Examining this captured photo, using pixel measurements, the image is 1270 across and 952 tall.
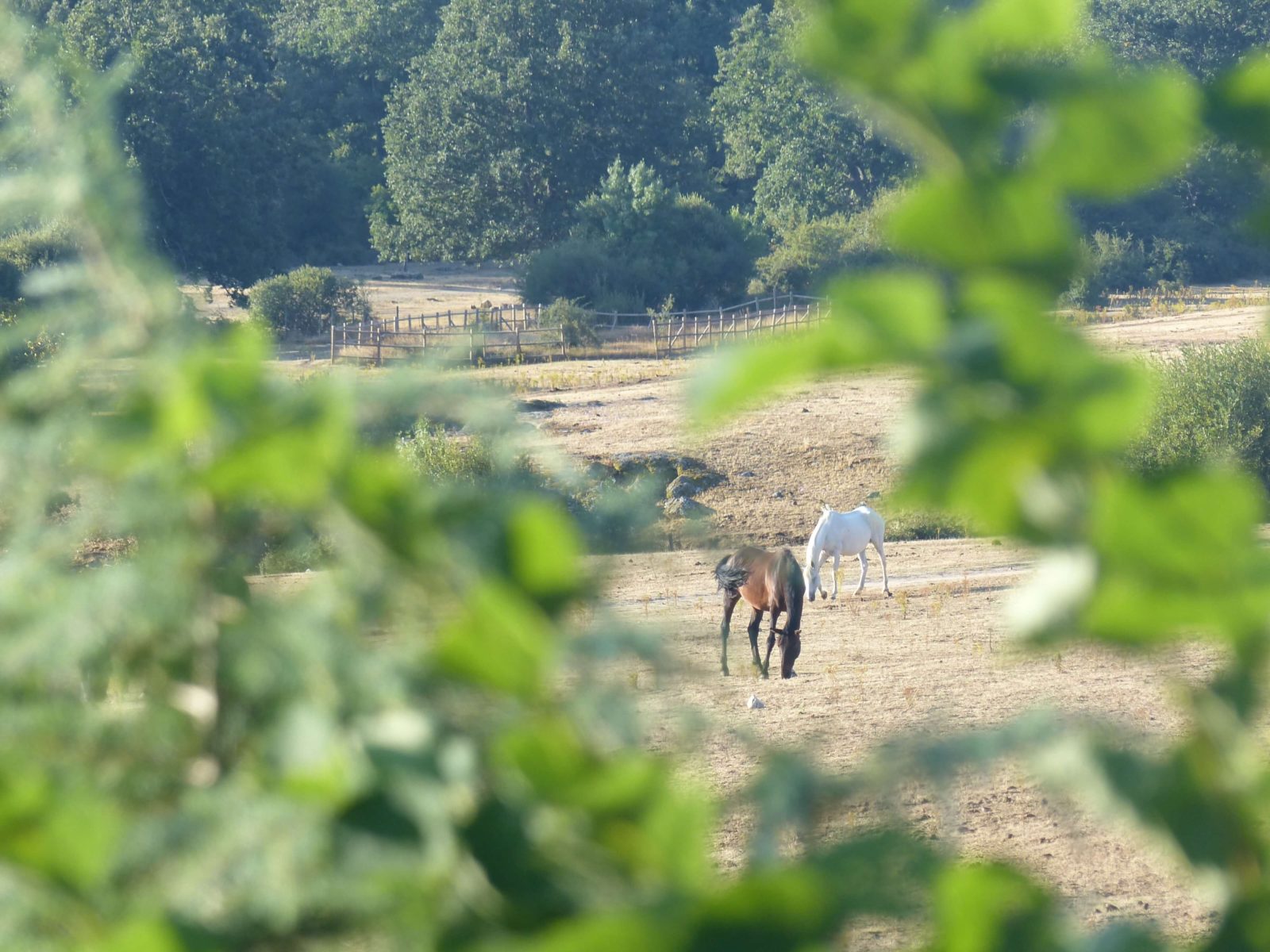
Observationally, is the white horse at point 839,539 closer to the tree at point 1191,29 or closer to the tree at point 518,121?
the tree at point 518,121

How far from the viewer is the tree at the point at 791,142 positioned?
52031mm

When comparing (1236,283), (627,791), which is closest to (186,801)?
(627,791)

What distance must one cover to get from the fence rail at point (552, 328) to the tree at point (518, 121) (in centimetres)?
801

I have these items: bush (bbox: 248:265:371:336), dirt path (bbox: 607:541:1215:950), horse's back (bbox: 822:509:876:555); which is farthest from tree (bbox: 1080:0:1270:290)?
dirt path (bbox: 607:541:1215:950)

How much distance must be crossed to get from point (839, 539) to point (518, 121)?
3598 centimetres

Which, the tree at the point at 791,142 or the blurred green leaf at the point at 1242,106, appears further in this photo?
the tree at the point at 791,142

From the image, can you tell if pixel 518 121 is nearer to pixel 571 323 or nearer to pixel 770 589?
pixel 571 323

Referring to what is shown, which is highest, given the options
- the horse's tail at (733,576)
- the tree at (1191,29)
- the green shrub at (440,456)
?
the tree at (1191,29)

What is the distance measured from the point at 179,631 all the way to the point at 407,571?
20 centimetres

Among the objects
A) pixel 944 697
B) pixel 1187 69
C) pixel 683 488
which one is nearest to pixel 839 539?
pixel 944 697

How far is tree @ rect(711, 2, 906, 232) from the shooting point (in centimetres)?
5203

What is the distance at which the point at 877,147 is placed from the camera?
52656 mm

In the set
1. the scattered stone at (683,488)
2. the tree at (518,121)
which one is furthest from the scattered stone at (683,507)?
the tree at (518,121)

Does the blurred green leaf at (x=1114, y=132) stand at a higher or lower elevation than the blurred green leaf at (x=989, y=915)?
higher
